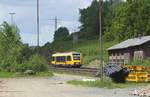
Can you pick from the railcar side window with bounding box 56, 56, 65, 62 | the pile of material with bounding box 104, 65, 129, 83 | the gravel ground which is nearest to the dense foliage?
the railcar side window with bounding box 56, 56, 65, 62

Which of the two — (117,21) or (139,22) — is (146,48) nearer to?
(139,22)

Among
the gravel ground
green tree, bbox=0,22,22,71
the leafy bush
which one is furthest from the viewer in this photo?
green tree, bbox=0,22,22,71

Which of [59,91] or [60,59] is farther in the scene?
[60,59]

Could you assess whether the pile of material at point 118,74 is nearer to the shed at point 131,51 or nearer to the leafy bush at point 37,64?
the leafy bush at point 37,64

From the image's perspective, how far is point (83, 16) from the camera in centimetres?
15412

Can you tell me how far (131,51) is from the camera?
56.2 m

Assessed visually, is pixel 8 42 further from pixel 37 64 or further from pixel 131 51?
pixel 131 51

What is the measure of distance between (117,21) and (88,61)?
512 inches

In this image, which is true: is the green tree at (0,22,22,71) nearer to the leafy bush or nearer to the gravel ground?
the leafy bush

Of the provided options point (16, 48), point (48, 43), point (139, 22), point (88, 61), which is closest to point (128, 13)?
point (139, 22)

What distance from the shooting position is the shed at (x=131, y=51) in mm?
52656

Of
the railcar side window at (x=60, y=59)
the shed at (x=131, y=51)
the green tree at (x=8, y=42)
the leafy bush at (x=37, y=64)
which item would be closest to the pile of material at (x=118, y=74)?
the leafy bush at (x=37, y=64)

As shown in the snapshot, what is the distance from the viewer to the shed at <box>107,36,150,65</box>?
173 ft

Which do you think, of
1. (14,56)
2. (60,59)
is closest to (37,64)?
(14,56)
